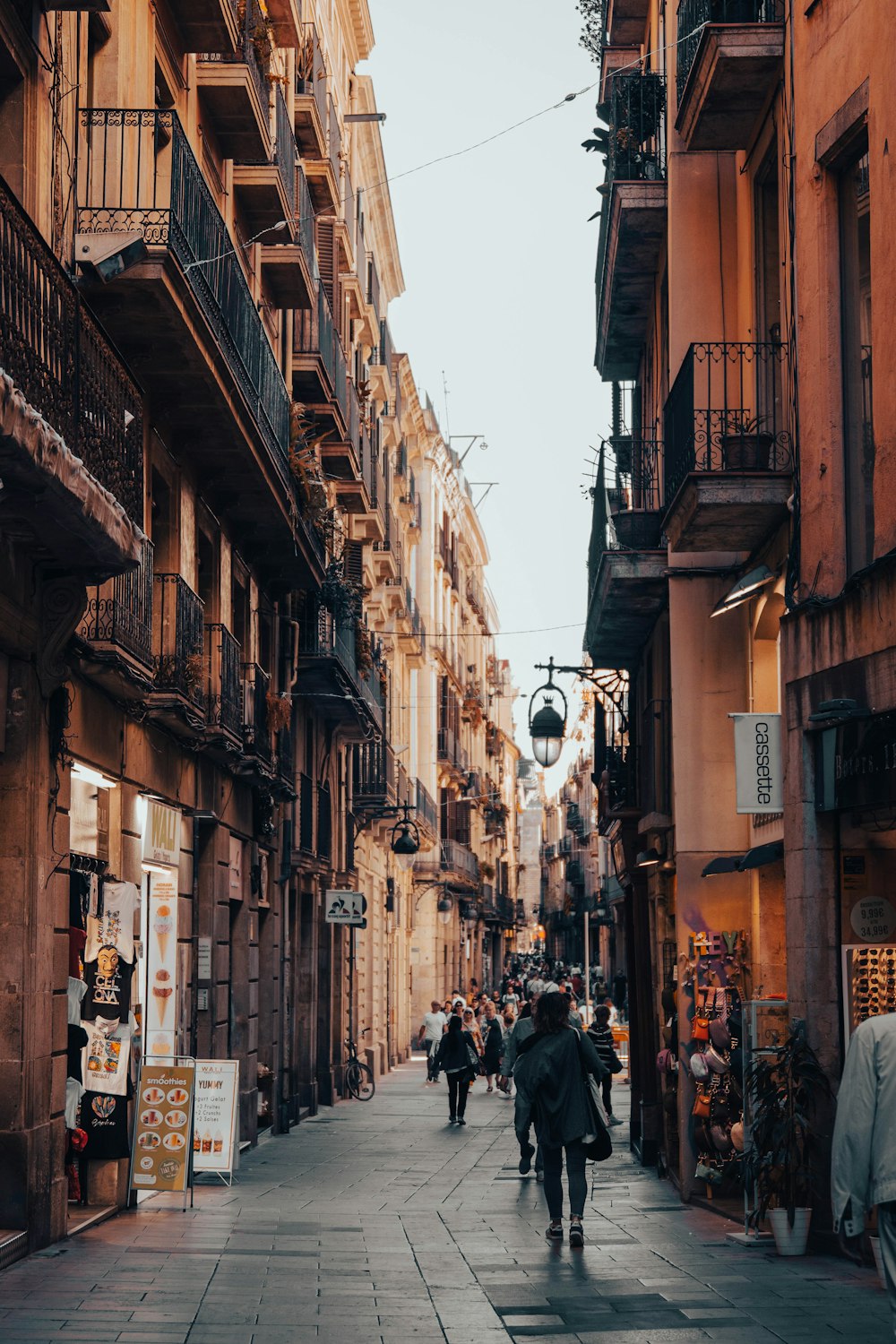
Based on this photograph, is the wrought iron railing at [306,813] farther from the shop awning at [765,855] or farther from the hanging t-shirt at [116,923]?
the shop awning at [765,855]

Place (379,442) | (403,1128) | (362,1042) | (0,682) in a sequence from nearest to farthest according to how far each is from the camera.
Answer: (0,682), (403,1128), (362,1042), (379,442)

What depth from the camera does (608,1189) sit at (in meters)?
18.2

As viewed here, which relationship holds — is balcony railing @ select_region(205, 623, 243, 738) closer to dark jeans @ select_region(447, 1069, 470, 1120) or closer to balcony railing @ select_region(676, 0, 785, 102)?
balcony railing @ select_region(676, 0, 785, 102)

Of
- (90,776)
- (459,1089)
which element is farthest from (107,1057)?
(459,1089)

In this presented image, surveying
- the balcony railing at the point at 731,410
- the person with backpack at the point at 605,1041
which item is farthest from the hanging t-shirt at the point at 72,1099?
the person with backpack at the point at 605,1041

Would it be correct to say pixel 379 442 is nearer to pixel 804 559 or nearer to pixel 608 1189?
pixel 608 1189

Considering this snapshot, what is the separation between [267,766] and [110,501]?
11.7 m

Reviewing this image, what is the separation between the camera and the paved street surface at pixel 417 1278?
374 inches

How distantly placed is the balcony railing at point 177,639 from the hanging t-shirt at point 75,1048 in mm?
3614

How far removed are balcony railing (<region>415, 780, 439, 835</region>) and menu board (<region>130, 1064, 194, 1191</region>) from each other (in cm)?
3272

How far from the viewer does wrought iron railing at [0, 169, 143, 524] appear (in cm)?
1077

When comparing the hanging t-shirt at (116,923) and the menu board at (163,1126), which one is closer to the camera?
the hanging t-shirt at (116,923)

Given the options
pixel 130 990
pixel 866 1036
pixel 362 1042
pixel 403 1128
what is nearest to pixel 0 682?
pixel 130 990

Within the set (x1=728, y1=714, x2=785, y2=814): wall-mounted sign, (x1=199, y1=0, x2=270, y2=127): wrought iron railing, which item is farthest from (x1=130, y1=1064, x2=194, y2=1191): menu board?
(x1=199, y1=0, x2=270, y2=127): wrought iron railing
